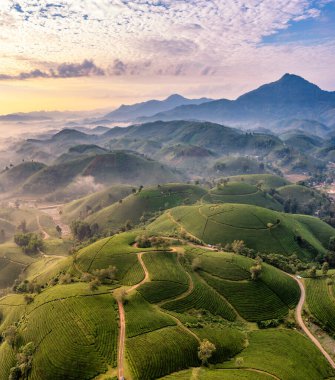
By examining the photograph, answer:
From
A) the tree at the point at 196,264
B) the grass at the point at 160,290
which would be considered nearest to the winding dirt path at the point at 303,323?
the tree at the point at 196,264

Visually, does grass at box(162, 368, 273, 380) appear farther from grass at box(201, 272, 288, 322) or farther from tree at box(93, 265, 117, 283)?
tree at box(93, 265, 117, 283)

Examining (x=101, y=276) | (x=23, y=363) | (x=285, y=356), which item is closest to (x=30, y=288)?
(x=101, y=276)

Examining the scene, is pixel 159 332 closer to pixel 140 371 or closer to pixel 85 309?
pixel 140 371

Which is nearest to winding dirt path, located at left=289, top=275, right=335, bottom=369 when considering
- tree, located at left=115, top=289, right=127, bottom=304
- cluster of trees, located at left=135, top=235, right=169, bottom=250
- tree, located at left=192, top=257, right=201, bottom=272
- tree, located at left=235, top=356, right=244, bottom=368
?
tree, located at left=235, top=356, right=244, bottom=368

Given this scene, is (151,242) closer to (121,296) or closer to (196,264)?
(196,264)

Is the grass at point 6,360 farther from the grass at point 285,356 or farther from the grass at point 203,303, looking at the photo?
the grass at point 285,356

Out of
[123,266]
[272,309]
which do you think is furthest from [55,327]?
[272,309]
